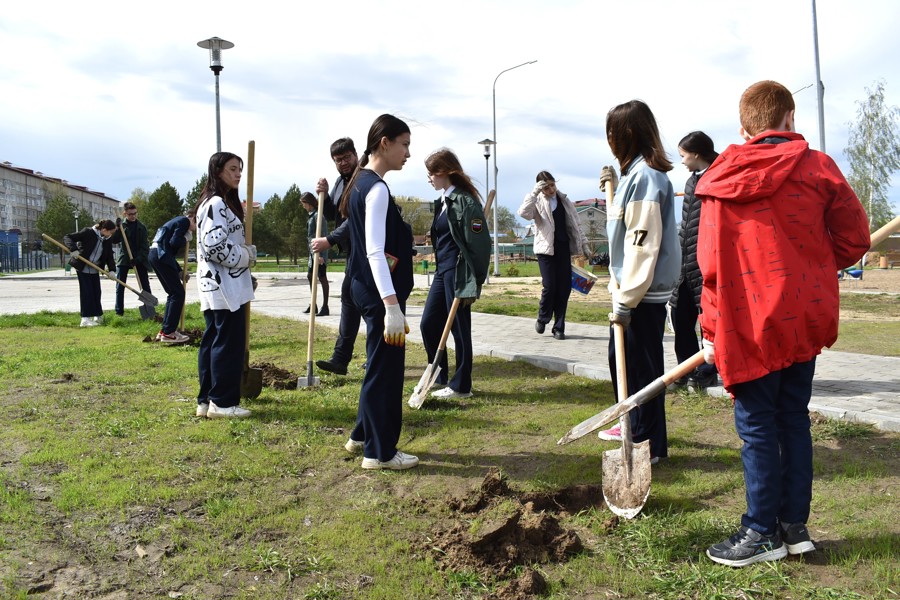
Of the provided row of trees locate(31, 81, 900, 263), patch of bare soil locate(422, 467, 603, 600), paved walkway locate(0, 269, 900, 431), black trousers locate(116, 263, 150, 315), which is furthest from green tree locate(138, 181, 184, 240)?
patch of bare soil locate(422, 467, 603, 600)

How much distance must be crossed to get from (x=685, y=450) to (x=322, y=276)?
9.54 m

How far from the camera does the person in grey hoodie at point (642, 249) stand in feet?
12.5

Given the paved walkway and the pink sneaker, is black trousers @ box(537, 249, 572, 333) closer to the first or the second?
the paved walkway

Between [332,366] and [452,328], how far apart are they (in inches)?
52.6

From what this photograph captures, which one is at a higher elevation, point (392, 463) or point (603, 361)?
point (603, 361)

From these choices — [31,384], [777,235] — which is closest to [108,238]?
[31,384]

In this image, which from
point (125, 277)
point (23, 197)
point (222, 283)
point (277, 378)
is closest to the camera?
point (222, 283)

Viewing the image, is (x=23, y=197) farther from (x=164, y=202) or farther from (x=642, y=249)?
(x=642, y=249)

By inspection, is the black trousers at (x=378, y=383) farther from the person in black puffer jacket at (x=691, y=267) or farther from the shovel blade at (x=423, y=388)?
the person in black puffer jacket at (x=691, y=267)

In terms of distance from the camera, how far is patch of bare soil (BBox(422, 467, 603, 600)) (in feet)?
9.17

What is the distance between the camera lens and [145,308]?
11.4 metres

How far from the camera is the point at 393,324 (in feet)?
12.8

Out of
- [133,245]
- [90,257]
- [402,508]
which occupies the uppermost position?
[133,245]

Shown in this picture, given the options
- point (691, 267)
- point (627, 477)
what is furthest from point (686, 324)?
point (627, 477)
